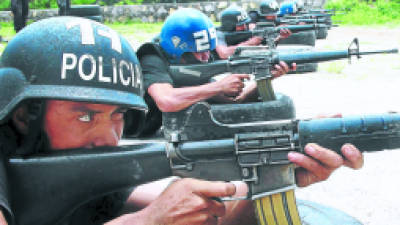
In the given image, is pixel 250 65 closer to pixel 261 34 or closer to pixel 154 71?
pixel 154 71

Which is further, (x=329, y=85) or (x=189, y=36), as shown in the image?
(x=329, y=85)

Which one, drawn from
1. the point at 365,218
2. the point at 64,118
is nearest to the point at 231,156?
the point at 64,118

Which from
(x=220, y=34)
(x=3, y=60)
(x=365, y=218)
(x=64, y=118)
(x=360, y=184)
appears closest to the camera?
(x=64, y=118)

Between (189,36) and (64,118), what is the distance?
273 centimetres

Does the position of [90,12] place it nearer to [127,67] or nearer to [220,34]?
[220,34]

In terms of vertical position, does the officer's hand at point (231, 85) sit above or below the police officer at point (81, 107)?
below

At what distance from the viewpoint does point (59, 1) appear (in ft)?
22.9

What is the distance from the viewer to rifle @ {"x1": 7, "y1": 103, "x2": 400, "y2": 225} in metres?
1.57

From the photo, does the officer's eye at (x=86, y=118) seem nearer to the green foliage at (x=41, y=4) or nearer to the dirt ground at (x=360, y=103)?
the dirt ground at (x=360, y=103)

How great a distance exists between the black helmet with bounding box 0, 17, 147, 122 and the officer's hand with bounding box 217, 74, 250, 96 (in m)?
2.37

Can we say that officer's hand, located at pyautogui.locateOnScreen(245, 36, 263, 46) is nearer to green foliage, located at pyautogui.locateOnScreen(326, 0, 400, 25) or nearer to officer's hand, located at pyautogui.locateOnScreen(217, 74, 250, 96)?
officer's hand, located at pyautogui.locateOnScreen(217, 74, 250, 96)

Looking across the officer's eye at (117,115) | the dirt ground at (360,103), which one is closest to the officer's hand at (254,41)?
the dirt ground at (360,103)

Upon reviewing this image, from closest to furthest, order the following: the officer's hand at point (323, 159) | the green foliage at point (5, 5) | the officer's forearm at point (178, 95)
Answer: the officer's hand at point (323, 159), the officer's forearm at point (178, 95), the green foliage at point (5, 5)

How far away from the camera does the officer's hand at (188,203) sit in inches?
62.9
